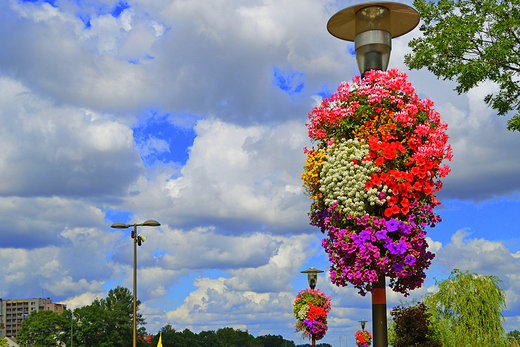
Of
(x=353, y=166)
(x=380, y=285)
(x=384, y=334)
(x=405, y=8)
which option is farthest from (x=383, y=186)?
(x=405, y=8)

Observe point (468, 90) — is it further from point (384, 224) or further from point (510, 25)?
point (384, 224)

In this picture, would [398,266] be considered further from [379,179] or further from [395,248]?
[379,179]

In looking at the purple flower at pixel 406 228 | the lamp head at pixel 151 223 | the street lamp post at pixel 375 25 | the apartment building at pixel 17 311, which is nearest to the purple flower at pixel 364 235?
the purple flower at pixel 406 228

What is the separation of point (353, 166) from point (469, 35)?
29.3 feet

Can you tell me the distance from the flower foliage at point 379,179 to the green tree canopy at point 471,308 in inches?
391

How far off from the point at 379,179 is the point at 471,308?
12.6 metres

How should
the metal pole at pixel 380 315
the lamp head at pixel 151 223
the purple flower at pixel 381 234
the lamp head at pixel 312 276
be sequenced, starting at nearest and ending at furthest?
the purple flower at pixel 381 234, the metal pole at pixel 380 315, the lamp head at pixel 151 223, the lamp head at pixel 312 276

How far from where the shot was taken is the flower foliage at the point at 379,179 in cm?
946

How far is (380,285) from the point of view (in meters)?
9.79

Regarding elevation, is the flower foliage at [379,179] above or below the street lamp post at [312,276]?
above

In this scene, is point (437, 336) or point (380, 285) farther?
point (437, 336)

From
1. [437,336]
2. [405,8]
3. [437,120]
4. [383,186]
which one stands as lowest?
[437,336]

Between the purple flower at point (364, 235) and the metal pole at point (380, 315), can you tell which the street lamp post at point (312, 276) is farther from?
the purple flower at point (364, 235)

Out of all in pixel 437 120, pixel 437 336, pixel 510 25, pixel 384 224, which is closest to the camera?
pixel 384 224
